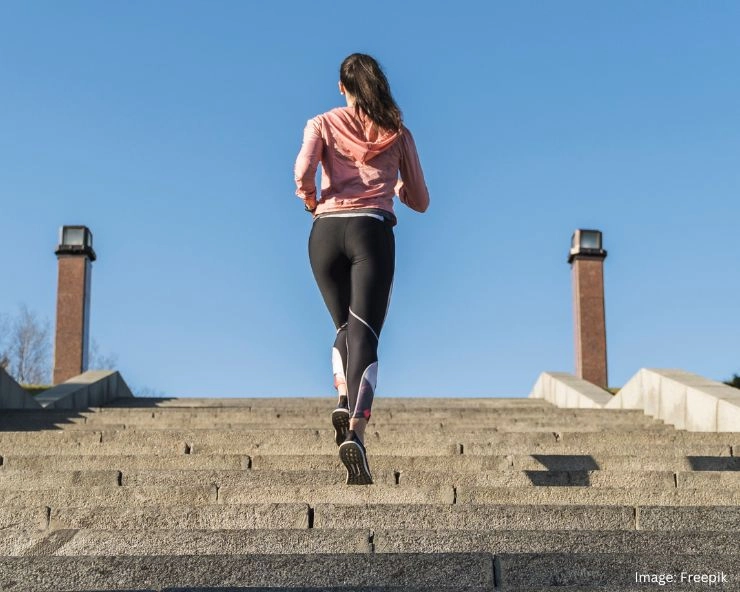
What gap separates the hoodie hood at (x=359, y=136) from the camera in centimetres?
610

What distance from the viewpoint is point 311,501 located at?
5535mm

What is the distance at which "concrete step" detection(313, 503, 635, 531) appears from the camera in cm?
487

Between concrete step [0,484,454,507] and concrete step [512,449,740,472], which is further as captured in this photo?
concrete step [512,449,740,472]

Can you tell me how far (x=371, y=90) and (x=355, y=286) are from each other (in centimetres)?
100

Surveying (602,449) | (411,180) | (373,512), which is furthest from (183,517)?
(602,449)

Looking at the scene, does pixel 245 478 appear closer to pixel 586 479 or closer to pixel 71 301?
pixel 586 479

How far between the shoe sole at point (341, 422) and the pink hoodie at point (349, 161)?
99 centimetres

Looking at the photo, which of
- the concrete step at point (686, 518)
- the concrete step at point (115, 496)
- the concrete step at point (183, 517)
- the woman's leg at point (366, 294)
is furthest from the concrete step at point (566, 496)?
the concrete step at point (115, 496)

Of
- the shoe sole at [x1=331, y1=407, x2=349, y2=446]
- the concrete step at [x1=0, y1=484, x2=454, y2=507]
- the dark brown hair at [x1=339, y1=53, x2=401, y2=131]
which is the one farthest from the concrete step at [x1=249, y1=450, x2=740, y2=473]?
the dark brown hair at [x1=339, y1=53, x2=401, y2=131]

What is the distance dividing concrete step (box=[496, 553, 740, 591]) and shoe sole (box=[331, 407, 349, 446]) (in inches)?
84.1

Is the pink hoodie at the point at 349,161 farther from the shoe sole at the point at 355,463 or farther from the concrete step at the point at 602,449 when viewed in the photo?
the concrete step at the point at 602,449

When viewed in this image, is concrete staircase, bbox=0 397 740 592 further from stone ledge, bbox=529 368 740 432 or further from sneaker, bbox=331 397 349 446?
stone ledge, bbox=529 368 740 432

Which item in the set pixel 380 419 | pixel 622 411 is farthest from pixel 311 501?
pixel 622 411

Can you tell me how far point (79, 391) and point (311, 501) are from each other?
30.2 feet
